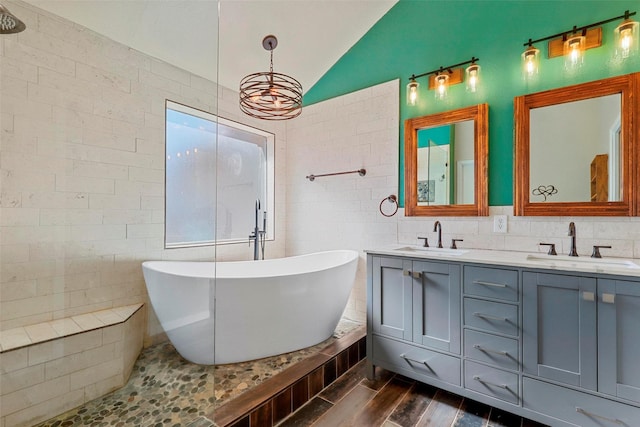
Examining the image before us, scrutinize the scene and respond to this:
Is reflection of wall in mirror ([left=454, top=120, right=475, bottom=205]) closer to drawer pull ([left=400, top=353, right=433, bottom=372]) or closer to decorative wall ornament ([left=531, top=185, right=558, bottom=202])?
decorative wall ornament ([left=531, top=185, right=558, bottom=202])

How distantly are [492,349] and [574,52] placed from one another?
191 centimetres

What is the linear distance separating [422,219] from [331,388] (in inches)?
58.0

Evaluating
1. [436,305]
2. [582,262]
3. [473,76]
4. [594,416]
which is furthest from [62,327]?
[473,76]

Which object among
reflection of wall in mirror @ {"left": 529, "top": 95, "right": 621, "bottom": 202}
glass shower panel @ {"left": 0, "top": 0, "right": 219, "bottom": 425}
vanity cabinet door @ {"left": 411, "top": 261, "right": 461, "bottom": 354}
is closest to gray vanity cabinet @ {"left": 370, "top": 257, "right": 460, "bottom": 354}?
vanity cabinet door @ {"left": 411, "top": 261, "right": 461, "bottom": 354}

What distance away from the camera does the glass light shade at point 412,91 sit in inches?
98.2

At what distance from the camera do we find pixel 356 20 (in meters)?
2.71

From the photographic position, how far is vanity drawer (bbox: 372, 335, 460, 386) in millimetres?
1745

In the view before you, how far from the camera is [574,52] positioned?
1.85 meters

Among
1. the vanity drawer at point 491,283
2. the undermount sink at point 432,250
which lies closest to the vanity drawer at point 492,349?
the vanity drawer at point 491,283

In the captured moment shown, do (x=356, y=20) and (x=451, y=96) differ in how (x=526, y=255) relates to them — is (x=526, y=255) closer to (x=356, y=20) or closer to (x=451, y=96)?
(x=451, y=96)

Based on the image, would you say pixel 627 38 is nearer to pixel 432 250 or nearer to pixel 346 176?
pixel 432 250

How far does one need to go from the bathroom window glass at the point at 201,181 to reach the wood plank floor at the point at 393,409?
126 cm

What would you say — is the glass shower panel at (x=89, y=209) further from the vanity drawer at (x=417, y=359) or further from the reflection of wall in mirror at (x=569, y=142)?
the reflection of wall in mirror at (x=569, y=142)

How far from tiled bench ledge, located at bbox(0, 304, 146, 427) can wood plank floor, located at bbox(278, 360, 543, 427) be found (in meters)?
1.08
